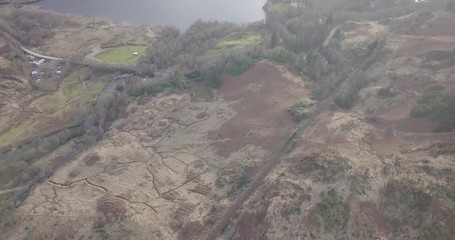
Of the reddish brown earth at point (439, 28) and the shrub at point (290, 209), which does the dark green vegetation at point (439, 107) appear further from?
the reddish brown earth at point (439, 28)

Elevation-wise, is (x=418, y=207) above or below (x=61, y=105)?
above

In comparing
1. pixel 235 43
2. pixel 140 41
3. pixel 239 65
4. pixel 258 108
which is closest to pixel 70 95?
pixel 140 41

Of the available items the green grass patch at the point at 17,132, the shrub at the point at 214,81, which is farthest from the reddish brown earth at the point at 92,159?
the shrub at the point at 214,81

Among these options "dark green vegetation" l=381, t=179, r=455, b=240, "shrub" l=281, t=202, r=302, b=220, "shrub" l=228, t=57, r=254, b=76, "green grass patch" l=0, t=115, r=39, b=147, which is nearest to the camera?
"dark green vegetation" l=381, t=179, r=455, b=240

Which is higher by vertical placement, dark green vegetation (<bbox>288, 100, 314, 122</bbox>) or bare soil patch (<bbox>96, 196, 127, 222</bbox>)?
dark green vegetation (<bbox>288, 100, 314, 122</bbox>)

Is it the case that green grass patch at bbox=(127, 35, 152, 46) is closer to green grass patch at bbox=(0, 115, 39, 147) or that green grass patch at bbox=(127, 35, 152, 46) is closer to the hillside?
the hillside

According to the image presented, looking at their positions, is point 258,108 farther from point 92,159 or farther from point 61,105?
point 61,105

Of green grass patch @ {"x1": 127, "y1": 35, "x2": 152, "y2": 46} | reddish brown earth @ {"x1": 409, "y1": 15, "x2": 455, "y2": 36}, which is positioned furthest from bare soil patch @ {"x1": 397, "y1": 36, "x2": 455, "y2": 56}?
green grass patch @ {"x1": 127, "y1": 35, "x2": 152, "y2": 46}
